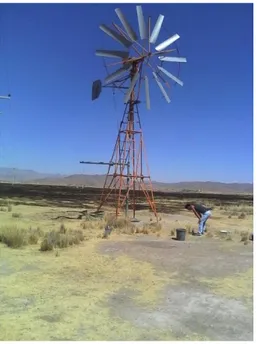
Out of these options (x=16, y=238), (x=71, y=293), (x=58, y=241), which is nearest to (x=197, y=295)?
(x=71, y=293)

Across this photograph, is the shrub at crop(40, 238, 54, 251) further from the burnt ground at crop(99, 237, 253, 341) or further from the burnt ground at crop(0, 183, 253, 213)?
the burnt ground at crop(0, 183, 253, 213)

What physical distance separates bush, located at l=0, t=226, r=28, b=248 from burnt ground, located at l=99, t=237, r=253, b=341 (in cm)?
210

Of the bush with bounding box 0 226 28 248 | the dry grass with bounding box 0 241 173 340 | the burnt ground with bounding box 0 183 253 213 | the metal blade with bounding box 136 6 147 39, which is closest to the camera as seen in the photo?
the dry grass with bounding box 0 241 173 340

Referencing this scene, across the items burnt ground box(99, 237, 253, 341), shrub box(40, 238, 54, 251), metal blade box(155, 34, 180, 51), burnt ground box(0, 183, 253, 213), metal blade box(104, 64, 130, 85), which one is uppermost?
metal blade box(155, 34, 180, 51)

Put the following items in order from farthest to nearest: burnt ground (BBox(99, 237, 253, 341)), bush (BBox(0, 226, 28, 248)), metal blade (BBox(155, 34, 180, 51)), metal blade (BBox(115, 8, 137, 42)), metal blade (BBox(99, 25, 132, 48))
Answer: metal blade (BBox(155, 34, 180, 51))
metal blade (BBox(99, 25, 132, 48))
metal blade (BBox(115, 8, 137, 42))
bush (BBox(0, 226, 28, 248))
burnt ground (BBox(99, 237, 253, 341))

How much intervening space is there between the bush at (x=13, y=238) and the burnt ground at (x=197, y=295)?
6.90ft

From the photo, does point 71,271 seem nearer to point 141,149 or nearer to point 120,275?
point 120,275

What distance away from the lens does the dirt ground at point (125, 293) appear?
5.34 m

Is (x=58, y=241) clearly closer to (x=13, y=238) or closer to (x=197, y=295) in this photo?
(x=13, y=238)

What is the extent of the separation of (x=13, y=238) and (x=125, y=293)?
16.5ft

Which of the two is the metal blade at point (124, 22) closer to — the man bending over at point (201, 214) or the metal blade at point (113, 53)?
the metal blade at point (113, 53)

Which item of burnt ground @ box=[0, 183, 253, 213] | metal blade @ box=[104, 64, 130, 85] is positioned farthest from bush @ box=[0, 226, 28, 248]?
burnt ground @ box=[0, 183, 253, 213]

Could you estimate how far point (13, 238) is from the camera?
437 inches

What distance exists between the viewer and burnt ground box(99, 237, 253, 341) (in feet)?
18.3
